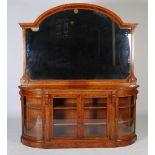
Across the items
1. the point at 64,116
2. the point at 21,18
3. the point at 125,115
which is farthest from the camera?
the point at 21,18

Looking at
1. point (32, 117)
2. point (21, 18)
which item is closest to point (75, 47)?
point (32, 117)

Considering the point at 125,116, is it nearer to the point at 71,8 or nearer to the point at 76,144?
the point at 76,144

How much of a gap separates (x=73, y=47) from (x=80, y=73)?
36cm

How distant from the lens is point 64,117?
4.16 meters

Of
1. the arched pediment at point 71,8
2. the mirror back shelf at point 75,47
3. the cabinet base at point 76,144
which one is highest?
the arched pediment at point 71,8

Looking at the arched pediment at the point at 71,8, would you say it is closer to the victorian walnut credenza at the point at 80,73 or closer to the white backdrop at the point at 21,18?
Answer: the victorian walnut credenza at the point at 80,73

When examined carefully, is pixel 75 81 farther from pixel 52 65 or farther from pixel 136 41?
pixel 136 41

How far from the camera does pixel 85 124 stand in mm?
4172

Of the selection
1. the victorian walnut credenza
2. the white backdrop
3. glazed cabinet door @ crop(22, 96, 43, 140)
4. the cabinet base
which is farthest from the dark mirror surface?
the white backdrop

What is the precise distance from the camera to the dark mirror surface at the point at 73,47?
14.3ft

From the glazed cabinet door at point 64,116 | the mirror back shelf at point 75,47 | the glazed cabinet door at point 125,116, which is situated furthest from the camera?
the mirror back shelf at point 75,47

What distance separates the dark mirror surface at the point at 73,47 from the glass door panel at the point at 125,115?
13.3 inches

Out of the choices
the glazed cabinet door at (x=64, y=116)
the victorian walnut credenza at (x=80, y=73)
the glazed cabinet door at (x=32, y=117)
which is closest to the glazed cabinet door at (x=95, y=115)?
the victorian walnut credenza at (x=80, y=73)

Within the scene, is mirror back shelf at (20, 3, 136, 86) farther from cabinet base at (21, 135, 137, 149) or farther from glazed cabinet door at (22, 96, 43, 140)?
cabinet base at (21, 135, 137, 149)
